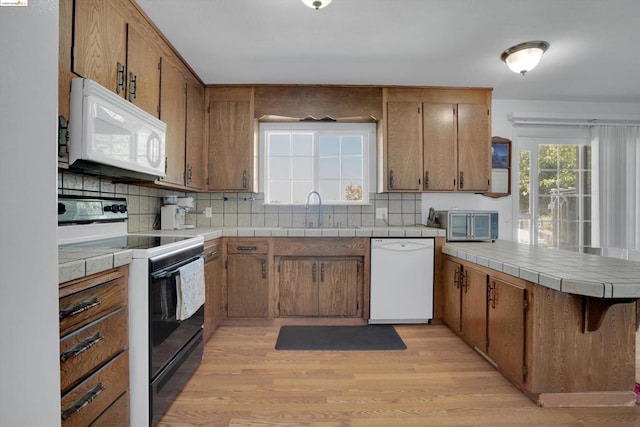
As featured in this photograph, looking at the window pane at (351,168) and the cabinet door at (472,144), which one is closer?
the cabinet door at (472,144)

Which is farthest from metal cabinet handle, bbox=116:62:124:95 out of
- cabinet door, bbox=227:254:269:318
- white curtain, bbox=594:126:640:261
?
white curtain, bbox=594:126:640:261

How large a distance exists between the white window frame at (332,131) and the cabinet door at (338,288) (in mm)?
797

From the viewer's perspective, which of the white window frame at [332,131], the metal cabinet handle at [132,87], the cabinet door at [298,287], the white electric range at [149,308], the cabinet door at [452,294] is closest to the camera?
the white electric range at [149,308]

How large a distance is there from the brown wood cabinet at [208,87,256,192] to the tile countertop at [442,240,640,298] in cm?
215

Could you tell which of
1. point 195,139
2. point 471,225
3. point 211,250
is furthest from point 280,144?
point 471,225

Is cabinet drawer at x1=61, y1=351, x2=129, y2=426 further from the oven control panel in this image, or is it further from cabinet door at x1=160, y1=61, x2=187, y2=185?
cabinet door at x1=160, y1=61, x2=187, y2=185

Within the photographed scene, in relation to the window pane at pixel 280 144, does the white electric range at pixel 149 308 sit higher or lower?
lower

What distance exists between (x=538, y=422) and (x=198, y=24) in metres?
3.13

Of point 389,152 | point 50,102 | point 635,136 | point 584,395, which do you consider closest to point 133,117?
point 50,102

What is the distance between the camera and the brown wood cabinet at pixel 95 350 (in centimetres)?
106

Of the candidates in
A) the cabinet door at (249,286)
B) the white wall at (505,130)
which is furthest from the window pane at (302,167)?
the white wall at (505,130)

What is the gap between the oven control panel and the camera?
173 cm

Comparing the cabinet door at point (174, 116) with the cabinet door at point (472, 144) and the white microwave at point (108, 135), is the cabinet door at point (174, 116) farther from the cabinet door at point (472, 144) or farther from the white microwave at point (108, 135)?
the cabinet door at point (472, 144)

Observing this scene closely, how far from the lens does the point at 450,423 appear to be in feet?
5.42
